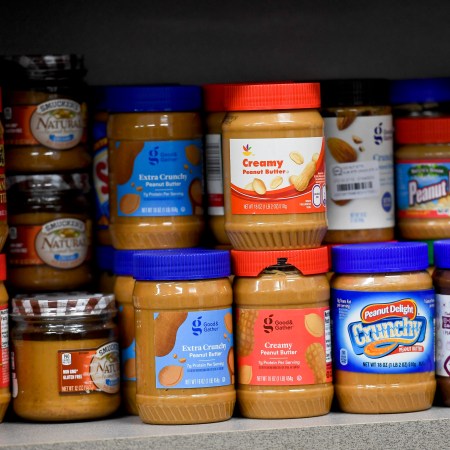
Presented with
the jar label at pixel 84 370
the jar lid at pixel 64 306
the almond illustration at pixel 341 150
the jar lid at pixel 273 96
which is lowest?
the jar label at pixel 84 370

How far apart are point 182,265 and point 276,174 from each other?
0.59ft

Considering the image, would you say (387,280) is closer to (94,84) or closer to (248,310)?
(248,310)

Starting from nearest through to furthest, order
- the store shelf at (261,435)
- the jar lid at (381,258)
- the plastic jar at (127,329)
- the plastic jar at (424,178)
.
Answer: the store shelf at (261,435), the jar lid at (381,258), the plastic jar at (127,329), the plastic jar at (424,178)

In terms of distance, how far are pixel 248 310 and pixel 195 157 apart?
28 cm

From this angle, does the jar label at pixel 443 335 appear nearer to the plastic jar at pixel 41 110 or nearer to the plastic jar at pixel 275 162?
the plastic jar at pixel 275 162

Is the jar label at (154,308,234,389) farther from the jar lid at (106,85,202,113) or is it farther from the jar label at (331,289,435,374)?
the jar lid at (106,85,202,113)

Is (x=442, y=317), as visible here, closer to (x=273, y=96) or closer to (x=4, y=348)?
(x=273, y=96)

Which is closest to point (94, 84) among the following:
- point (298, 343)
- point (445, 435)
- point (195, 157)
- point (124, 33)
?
point (124, 33)

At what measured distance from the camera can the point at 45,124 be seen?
72.2 inches

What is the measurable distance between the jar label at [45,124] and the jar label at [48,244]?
13cm

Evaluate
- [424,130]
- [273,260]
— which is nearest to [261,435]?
[273,260]

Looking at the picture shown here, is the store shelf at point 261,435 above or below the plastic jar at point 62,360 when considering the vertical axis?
below

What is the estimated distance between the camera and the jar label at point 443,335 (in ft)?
5.51

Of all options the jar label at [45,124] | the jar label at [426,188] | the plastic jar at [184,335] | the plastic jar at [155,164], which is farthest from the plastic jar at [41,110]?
the jar label at [426,188]
